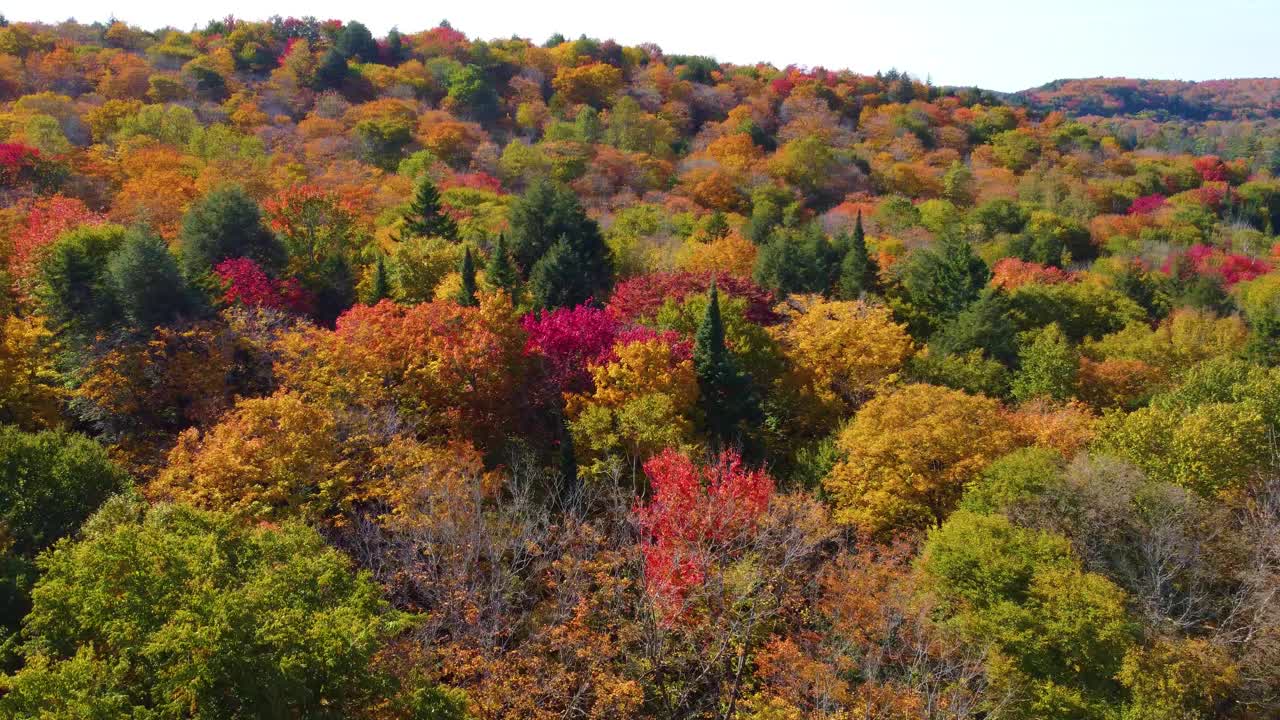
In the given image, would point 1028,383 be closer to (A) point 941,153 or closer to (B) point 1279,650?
(B) point 1279,650

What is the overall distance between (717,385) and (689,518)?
1075cm

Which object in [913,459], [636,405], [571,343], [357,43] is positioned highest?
[357,43]

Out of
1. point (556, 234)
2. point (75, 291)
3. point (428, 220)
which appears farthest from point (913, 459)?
point (428, 220)

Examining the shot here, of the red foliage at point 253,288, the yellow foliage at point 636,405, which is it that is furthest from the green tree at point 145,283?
the yellow foliage at point 636,405

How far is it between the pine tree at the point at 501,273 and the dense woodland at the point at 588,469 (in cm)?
27

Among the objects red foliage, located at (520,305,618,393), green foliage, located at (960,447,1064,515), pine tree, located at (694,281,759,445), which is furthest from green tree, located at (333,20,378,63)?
green foliage, located at (960,447,1064,515)

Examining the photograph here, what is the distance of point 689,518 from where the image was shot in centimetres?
2320

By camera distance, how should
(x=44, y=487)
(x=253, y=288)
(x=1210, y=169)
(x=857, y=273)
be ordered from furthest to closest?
(x=1210, y=169) < (x=857, y=273) < (x=253, y=288) < (x=44, y=487)

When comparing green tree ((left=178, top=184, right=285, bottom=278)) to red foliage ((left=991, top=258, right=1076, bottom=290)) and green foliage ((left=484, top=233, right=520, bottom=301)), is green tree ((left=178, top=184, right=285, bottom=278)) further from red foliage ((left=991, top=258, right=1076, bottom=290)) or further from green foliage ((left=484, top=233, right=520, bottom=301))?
red foliage ((left=991, top=258, right=1076, bottom=290))

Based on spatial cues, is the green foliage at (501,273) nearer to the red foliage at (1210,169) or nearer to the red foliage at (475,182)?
the red foliage at (475,182)

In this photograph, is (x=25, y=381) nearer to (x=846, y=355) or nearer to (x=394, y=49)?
(x=846, y=355)

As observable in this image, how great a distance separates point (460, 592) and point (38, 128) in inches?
2122

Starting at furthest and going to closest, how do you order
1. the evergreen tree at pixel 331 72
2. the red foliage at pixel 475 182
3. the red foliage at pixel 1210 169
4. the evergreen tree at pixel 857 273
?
the red foliage at pixel 1210 169, the evergreen tree at pixel 331 72, the red foliage at pixel 475 182, the evergreen tree at pixel 857 273

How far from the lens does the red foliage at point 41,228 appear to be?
33562 mm
